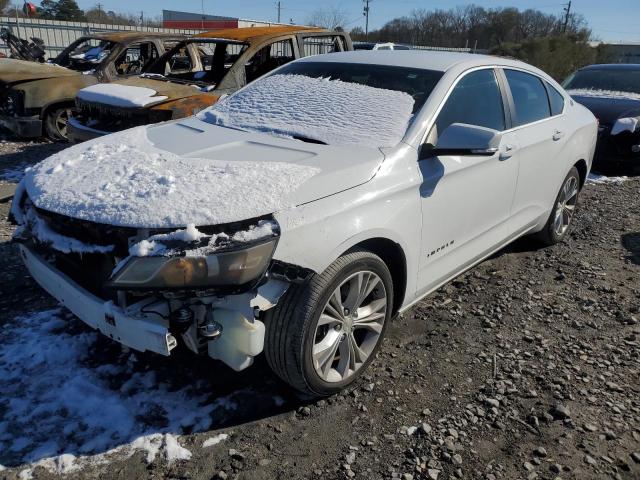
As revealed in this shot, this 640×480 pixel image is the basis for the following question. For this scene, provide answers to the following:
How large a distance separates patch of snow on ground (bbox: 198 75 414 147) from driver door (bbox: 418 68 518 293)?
0.84ft

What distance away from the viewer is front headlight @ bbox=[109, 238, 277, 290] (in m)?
2.00

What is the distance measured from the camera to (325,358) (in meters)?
2.53

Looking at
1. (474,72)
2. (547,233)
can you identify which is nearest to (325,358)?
(474,72)

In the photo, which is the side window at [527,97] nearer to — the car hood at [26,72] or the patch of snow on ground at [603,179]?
the patch of snow on ground at [603,179]

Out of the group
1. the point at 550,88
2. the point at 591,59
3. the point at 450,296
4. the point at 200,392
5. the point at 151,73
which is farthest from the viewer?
the point at 591,59

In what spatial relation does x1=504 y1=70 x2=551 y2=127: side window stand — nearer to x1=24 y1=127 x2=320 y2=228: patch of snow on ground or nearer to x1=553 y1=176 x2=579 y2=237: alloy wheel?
x1=553 y1=176 x2=579 y2=237: alloy wheel

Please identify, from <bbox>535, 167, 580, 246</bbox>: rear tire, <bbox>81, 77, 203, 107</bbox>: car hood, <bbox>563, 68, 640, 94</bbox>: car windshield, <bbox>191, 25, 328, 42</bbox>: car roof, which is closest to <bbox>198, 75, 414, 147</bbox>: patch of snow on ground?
<bbox>535, 167, 580, 246</bbox>: rear tire

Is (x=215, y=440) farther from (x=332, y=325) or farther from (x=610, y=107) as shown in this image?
(x=610, y=107)

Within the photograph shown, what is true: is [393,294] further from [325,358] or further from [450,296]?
[450,296]

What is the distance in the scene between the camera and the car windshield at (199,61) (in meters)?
6.80

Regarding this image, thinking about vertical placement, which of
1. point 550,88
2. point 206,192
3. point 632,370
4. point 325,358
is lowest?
point 632,370

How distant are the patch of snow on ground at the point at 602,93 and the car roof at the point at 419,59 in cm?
524

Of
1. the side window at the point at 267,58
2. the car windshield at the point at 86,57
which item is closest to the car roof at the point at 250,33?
the side window at the point at 267,58

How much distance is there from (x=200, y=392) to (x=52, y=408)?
0.70 meters
